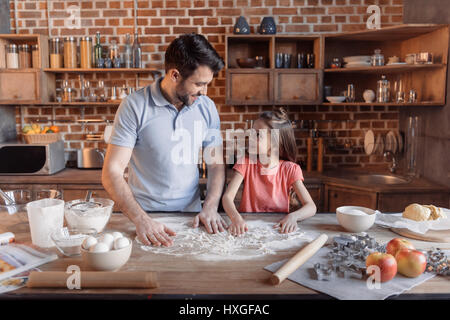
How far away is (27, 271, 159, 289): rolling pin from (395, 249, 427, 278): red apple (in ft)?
2.29

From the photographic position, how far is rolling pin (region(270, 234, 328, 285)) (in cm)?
111

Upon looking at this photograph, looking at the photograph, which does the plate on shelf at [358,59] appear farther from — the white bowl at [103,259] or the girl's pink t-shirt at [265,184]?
the white bowl at [103,259]

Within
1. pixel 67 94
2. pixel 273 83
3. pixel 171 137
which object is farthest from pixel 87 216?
pixel 67 94

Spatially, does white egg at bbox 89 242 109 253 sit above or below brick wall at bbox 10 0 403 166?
below

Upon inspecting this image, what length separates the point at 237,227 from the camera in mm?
1565

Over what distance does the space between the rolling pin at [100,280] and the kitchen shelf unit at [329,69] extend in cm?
242

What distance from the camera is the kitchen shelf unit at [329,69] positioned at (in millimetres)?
2994

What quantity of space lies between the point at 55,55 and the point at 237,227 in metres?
2.67

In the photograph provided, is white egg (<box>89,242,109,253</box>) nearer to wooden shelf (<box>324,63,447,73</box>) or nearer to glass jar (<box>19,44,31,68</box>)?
wooden shelf (<box>324,63,447,73</box>)

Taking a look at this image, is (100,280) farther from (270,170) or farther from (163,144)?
(270,170)

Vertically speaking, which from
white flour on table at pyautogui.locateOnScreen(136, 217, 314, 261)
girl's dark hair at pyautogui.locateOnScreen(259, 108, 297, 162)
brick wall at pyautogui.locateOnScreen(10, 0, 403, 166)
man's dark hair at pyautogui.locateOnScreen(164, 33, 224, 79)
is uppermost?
brick wall at pyautogui.locateOnScreen(10, 0, 403, 166)

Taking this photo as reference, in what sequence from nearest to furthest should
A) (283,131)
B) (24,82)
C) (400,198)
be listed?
1. (283,131)
2. (400,198)
3. (24,82)

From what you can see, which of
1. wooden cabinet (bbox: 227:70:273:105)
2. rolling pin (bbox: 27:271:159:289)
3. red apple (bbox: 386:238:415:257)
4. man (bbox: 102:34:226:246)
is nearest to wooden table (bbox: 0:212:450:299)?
rolling pin (bbox: 27:271:159:289)
